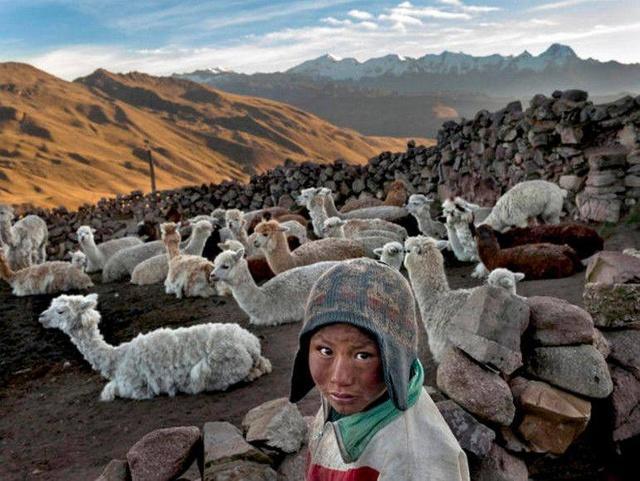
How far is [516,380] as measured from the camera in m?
5.25

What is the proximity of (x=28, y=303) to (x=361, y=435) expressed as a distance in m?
10.8

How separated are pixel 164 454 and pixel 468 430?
2.29 m

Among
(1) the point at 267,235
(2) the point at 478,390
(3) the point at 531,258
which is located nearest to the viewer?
(2) the point at 478,390

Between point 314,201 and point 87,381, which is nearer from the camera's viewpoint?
point 87,381

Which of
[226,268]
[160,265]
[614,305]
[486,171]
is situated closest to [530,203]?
[486,171]

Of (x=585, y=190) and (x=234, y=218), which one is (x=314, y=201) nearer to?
(x=234, y=218)

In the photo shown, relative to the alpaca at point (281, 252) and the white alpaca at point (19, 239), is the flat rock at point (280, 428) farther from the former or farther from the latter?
the white alpaca at point (19, 239)

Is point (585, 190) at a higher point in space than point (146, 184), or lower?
higher

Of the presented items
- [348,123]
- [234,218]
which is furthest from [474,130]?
[348,123]

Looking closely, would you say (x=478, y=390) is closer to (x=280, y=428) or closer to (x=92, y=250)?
(x=280, y=428)

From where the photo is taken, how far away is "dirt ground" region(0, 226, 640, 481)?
4.87m

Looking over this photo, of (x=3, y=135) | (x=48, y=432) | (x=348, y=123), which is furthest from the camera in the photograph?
(x=348, y=123)

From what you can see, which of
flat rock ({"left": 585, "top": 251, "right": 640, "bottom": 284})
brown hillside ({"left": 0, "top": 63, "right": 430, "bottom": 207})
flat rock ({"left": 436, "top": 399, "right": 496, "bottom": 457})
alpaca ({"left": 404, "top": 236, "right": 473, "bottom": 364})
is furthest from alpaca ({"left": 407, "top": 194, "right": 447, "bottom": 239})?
brown hillside ({"left": 0, "top": 63, "right": 430, "bottom": 207})

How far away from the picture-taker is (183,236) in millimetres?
14945
